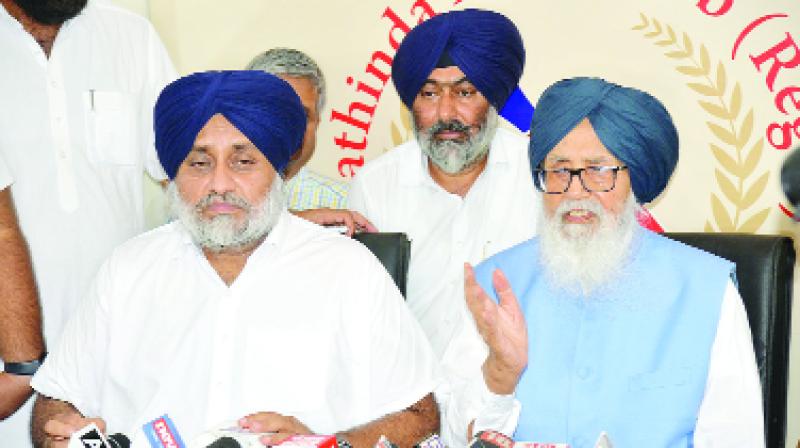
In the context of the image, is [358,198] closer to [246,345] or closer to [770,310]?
[246,345]

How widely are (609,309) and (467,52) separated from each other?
1118mm

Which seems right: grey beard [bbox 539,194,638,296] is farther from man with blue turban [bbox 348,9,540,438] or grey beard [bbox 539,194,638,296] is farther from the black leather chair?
man with blue turban [bbox 348,9,540,438]

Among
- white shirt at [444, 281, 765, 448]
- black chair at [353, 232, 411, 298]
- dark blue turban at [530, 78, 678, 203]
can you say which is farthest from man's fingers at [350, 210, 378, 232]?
white shirt at [444, 281, 765, 448]

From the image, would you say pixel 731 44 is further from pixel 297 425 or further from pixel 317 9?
pixel 297 425

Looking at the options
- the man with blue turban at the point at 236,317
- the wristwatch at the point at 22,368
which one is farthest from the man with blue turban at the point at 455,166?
the wristwatch at the point at 22,368

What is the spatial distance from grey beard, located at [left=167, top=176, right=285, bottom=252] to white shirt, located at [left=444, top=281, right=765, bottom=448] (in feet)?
2.40

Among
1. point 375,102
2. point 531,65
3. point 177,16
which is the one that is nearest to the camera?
point 531,65

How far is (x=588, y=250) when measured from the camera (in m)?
2.41

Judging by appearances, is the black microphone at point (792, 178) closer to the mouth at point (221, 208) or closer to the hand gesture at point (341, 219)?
the mouth at point (221, 208)

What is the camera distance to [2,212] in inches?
107

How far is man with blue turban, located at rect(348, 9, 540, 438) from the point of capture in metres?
3.13

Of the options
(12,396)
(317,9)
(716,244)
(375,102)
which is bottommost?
(12,396)

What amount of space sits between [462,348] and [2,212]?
1360 millimetres

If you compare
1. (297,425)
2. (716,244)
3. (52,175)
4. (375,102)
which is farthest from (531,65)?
(297,425)
